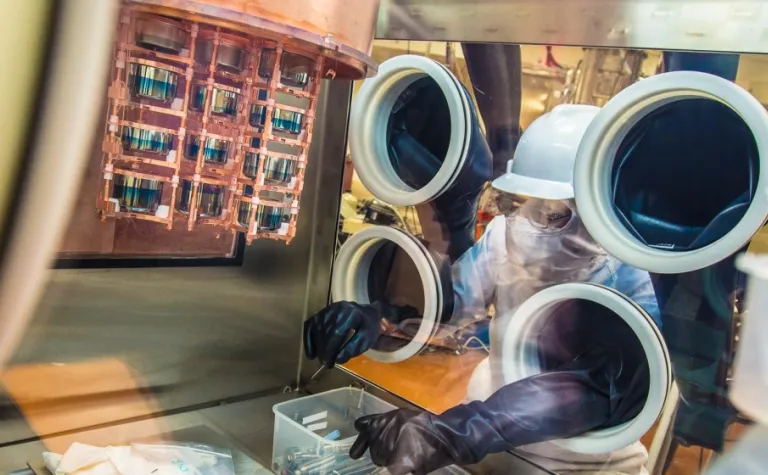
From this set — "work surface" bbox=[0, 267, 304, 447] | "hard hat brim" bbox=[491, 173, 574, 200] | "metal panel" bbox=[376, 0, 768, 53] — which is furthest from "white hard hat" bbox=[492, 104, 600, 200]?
"work surface" bbox=[0, 267, 304, 447]

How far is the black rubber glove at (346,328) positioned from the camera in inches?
51.4

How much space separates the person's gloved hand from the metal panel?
57 centimetres

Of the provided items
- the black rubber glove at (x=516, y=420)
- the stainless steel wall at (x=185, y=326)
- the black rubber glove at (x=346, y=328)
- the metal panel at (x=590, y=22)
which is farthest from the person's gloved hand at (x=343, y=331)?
the metal panel at (x=590, y=22)

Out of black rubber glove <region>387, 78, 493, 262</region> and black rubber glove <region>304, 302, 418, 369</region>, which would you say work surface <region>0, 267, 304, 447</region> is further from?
black rubber glove <region>387, 78, 493, 262</region>

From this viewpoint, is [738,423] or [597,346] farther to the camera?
[597,346]

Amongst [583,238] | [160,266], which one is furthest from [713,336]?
[160,266]

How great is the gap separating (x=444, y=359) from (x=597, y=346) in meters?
0.33

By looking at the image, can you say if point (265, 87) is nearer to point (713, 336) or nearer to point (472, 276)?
point (472, 276)

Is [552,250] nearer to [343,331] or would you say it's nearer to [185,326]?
[343,331]

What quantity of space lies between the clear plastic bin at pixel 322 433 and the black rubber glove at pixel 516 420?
0.15m

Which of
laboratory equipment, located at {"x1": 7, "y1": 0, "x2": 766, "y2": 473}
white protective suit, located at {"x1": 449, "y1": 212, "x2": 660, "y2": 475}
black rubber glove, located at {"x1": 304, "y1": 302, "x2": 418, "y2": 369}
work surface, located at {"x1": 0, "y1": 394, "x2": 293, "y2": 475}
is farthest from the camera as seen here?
black rubber glove, located at {"x1": 304, "y1": 302, "x2": 418, "y2": 369}

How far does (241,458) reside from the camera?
3.98 ft

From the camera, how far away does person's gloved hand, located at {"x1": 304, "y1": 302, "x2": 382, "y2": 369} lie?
1306mm

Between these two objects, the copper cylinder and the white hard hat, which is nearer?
the copper cylinder
